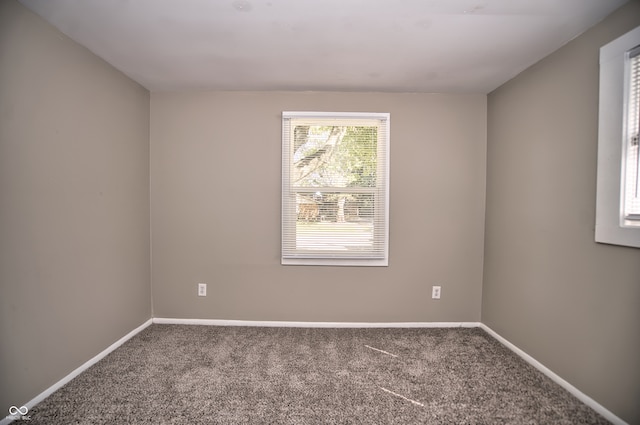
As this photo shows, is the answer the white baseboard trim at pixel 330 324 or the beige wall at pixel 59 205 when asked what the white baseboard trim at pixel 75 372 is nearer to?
the beige wall at pixel 59 205

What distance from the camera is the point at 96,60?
7.48ft

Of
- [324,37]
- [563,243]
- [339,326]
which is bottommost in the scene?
[339,326]

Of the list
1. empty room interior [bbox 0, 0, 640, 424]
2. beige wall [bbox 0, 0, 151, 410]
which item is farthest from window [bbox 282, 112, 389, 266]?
beige wall [bbox 0, 0, 151, 410]

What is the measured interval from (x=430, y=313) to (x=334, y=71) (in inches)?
102

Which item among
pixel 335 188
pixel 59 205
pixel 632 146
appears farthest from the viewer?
pixel 335 188

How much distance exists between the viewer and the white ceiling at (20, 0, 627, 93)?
1696 mm

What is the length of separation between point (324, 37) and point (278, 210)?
1.64m

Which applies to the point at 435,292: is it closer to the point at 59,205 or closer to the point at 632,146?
the point at 632,146

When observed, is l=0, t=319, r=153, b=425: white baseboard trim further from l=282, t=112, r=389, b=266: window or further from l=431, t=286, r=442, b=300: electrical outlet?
l=431, t=286, r=442, b=300: electrical outlet

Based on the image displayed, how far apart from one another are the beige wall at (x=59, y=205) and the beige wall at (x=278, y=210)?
432mm

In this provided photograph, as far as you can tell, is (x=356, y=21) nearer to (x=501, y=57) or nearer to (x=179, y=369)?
(x=501, y=57)

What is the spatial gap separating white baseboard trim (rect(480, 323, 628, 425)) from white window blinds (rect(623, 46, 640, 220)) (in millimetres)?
1158

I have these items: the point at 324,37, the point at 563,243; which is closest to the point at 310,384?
the point at 563,243

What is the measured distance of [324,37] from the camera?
1.99 metres
